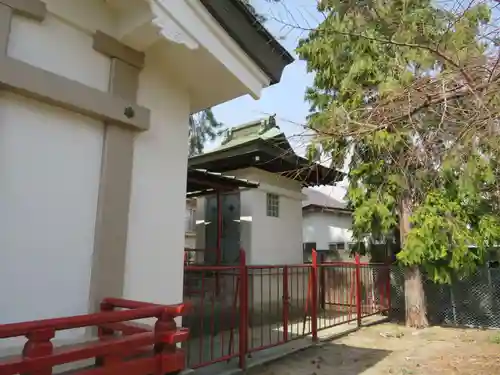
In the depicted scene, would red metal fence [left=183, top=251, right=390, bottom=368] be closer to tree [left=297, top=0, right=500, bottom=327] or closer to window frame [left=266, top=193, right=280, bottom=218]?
window frame [left=266, top=193, right=280, bottom=218]

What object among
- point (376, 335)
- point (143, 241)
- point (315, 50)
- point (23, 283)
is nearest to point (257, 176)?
point (315, 50)

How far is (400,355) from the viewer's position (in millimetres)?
6668

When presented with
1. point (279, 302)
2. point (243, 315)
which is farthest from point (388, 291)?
point (243, 315)

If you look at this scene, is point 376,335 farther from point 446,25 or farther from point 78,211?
point 78,211

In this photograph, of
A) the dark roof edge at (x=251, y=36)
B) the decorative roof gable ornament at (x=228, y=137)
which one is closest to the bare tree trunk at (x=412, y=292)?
the decorative roof gable ornament at (x=228, y=137)

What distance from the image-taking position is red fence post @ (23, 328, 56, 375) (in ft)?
6.47

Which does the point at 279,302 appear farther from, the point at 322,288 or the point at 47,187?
the point at 47,187

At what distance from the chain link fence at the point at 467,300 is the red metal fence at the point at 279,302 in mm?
1082

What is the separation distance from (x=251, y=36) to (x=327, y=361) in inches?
194

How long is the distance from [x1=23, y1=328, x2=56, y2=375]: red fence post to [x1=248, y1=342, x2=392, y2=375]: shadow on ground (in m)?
3.97

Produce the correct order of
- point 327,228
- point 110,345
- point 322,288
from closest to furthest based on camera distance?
point 110,345, point 322,288, point 327,228

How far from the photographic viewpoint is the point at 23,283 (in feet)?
8.75

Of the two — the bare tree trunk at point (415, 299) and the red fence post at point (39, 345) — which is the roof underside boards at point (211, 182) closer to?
the bare tree trunk at point (415, 299)

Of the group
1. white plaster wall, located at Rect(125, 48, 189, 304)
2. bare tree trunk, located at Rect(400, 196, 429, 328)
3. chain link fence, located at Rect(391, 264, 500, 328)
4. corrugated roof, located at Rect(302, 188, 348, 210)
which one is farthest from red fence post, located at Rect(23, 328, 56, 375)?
chain link fence, located at Rect(391, 264, 500, 328)
